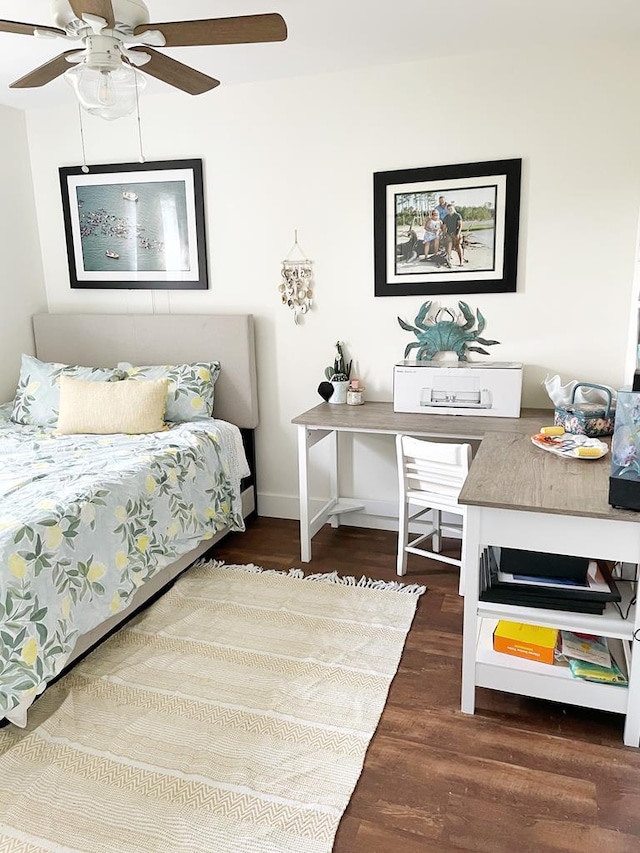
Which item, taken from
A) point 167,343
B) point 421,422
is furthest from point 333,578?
point 167,343

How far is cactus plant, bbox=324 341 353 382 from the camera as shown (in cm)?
340

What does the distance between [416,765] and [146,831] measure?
0.77m

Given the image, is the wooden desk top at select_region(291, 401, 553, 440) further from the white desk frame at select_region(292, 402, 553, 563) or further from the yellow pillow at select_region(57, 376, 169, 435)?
the yellow pillow at select_region(57, 376, 169, 435)

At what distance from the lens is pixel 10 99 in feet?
11.5

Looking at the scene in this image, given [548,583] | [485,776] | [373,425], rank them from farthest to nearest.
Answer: [373,425]
[548,583]
[485,776]

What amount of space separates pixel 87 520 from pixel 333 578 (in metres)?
1.21

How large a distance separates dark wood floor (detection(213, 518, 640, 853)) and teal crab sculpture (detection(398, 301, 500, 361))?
1.47 meters

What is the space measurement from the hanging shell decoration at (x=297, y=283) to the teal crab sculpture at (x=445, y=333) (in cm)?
54

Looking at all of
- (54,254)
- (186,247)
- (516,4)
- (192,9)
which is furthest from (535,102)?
(54,254)

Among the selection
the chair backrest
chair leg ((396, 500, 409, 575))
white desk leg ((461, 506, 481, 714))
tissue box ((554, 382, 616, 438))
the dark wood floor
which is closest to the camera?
the dark wood floor

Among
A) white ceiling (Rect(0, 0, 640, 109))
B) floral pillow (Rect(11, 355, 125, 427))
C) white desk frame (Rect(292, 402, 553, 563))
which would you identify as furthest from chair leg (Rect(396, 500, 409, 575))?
white ceiling (Rect(0, 0, 640, 109))

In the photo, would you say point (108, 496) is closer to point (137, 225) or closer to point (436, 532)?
point (436, 532)

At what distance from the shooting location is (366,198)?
3242 mm

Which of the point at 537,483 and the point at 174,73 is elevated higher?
the point at 174,73
